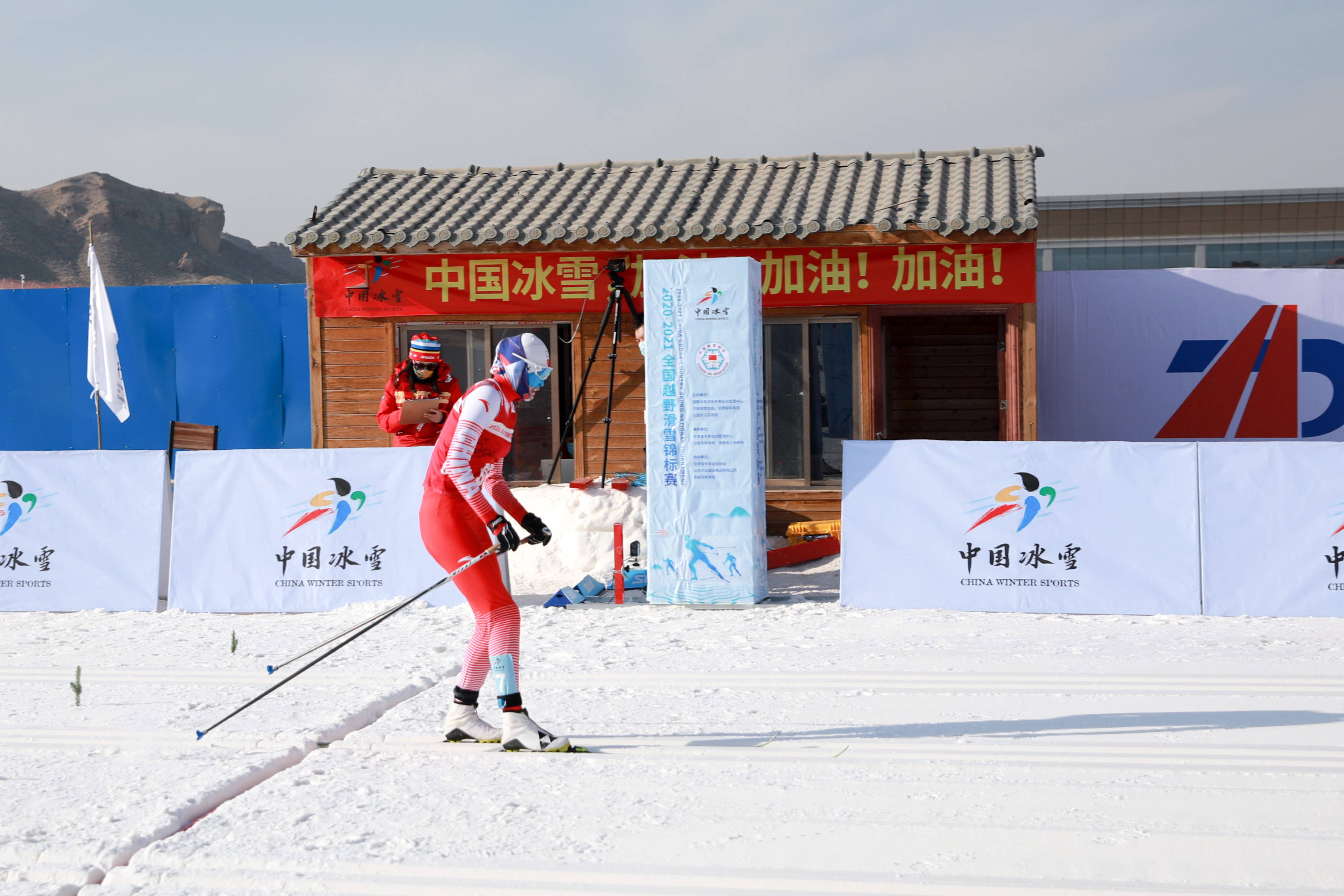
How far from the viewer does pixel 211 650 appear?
750cm

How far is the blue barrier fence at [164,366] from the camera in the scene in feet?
47.6

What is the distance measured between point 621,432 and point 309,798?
7.90 metres

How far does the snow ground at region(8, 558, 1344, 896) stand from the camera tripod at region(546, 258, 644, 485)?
14.5 feet

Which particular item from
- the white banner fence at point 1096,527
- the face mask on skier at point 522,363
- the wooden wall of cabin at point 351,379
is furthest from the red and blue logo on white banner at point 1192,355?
the face mask on skier at point 522,363

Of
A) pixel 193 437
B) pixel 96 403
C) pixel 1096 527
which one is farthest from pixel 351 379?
pixel 1096 527

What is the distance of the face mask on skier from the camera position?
5.58 metres

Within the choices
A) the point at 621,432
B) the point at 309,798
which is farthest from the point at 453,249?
the point at 309,798

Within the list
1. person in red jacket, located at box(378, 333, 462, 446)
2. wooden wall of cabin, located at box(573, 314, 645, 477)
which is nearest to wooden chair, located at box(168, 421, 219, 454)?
wooden wall of cabin, located at box(573, 314, 645, 477)

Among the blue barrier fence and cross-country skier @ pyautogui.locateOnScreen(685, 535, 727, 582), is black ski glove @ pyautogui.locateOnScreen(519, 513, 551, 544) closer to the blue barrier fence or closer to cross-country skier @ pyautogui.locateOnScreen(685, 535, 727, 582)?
cross-country skier @ pyautogui.locateOnScreen(685, 535, 727, 582)

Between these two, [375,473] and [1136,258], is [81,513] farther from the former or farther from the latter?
[1136,258]

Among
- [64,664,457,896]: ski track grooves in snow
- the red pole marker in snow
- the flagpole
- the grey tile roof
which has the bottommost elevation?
[64,664,457,896]: ski track grooves in snow

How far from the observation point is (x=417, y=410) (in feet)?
31.3

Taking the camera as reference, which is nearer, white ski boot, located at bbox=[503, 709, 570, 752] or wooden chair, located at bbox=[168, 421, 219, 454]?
white ski boot, located at bbox=[503, 709, 570, 752]

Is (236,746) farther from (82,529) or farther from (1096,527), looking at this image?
(1096,527)
